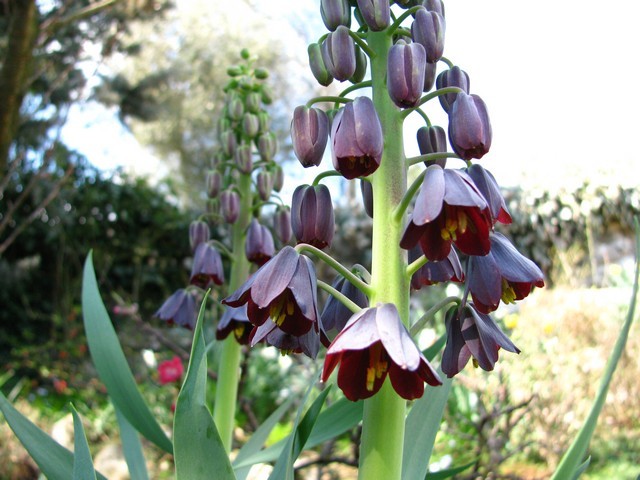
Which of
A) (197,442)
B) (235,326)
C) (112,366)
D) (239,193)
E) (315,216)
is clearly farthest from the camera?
(239,193)

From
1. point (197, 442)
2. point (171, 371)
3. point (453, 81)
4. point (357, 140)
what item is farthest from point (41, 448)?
point (171, 371)

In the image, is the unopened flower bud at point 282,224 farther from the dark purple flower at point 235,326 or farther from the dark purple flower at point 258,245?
the dark purple flower at point 235,326

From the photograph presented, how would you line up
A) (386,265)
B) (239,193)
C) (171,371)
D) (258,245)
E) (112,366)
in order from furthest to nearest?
(171,371) < (239,193) < (258,245) < (112,366) < (386,265)

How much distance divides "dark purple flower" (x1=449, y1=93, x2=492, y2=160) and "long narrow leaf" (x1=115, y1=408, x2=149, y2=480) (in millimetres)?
849

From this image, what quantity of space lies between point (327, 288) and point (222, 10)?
1598cm

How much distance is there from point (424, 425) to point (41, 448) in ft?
2.06

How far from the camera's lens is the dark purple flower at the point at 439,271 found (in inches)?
37.6

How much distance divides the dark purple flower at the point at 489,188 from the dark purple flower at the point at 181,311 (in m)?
1.08

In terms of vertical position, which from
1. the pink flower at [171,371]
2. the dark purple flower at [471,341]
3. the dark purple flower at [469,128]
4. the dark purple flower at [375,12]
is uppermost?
the dark purple flower at [375,12]

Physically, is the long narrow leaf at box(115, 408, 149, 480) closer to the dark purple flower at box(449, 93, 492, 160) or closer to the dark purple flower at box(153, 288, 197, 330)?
the dark purple flower at box(153, 288, 197, 330)

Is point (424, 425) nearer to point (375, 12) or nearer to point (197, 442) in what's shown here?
point (197, 442)

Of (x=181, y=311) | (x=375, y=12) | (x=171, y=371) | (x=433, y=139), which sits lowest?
(x=171, y=371)

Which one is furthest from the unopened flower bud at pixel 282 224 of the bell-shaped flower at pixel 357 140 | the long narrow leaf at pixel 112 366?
the bell-shaped flower at pixel 357 140

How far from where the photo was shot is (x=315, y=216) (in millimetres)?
982
